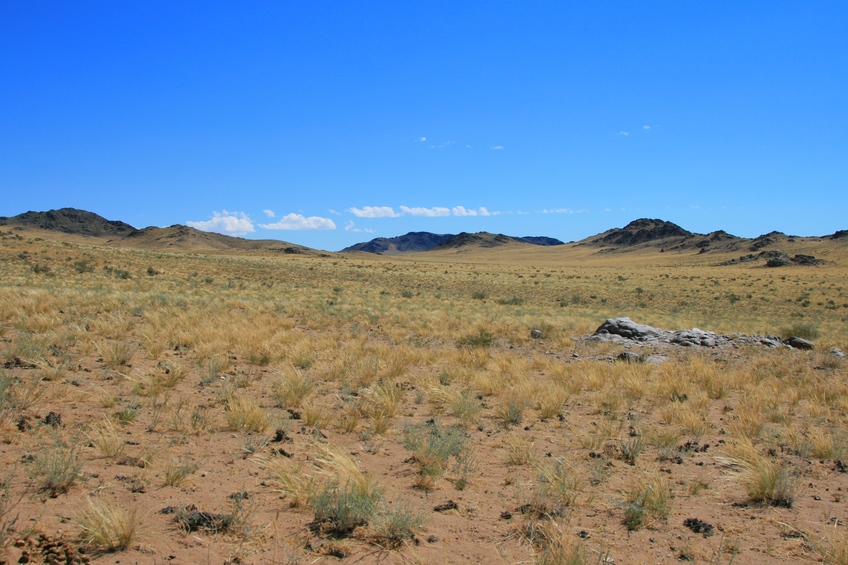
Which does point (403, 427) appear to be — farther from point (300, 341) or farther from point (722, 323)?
point (722, 323)

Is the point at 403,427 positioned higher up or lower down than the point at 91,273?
lower down

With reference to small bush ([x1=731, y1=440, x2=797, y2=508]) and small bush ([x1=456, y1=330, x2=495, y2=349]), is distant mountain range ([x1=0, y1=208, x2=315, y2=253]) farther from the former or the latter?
small bush ([x1=731, y1=440, x2=797, y2=508])

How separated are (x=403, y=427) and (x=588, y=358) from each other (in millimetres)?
7349

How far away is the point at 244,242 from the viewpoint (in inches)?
6073

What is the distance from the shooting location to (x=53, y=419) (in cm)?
571

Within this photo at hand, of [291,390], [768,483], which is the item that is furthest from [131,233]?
[768,483]

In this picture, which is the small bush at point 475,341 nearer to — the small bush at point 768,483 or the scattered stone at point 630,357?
the scattered stone at point 630,357

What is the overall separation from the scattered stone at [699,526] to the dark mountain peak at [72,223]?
7509 inches

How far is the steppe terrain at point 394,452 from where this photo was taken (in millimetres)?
3975

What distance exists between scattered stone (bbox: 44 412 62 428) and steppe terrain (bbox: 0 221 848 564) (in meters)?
0.02

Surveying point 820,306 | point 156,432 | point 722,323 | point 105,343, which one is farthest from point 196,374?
point 820,306

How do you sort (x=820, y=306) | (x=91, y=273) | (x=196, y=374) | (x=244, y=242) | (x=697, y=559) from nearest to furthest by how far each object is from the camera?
(x=697, y=559) → (x=196, y=374) → (x=91, y=273) → (x=820, y=306) → (x=244, y=242)

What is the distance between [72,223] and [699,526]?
679ft

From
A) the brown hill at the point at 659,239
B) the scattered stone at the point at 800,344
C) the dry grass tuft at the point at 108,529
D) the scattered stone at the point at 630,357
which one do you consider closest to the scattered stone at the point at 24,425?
the dry grass tuft at the point at 108,529
